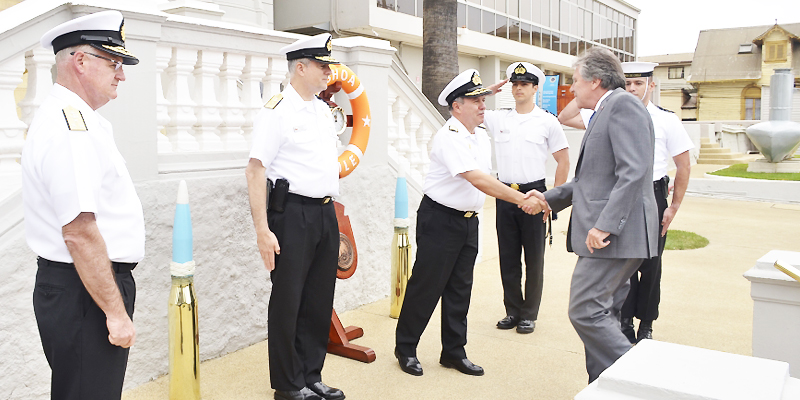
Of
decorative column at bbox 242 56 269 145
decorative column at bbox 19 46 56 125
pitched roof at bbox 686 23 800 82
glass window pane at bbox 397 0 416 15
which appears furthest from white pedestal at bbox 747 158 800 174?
pitched roof at bbox 686 23 800 82

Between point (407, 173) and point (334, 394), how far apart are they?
280 cm

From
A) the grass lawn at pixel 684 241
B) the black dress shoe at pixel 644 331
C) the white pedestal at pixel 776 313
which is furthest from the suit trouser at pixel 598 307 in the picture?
the grass lawn at pixel 684 241

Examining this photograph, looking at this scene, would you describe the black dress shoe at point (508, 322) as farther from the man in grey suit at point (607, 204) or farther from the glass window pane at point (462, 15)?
the glass window pane at point (462, 15)

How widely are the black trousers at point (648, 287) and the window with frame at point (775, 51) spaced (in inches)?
1773

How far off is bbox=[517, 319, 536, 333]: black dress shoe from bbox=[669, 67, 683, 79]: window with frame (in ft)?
185

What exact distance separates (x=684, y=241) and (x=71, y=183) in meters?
7.82

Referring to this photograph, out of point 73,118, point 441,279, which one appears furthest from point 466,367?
point 73,118

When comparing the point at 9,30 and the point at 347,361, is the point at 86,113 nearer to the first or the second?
the point at 9,30

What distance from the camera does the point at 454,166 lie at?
3924 mm

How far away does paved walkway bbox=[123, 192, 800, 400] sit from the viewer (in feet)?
12.6

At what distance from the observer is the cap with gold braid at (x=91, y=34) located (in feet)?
7.12

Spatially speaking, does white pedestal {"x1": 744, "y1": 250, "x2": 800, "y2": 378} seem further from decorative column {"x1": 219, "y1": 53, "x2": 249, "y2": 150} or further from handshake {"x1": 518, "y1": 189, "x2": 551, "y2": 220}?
decorative column {"x1": 219, "y1": 53, "x2": 249, "y2": 150}

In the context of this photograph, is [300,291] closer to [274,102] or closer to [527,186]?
[274,102]

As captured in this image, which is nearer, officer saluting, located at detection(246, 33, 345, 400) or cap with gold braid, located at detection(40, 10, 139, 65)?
cap with gold braid, located at detection(40, 10, 139, 65)
